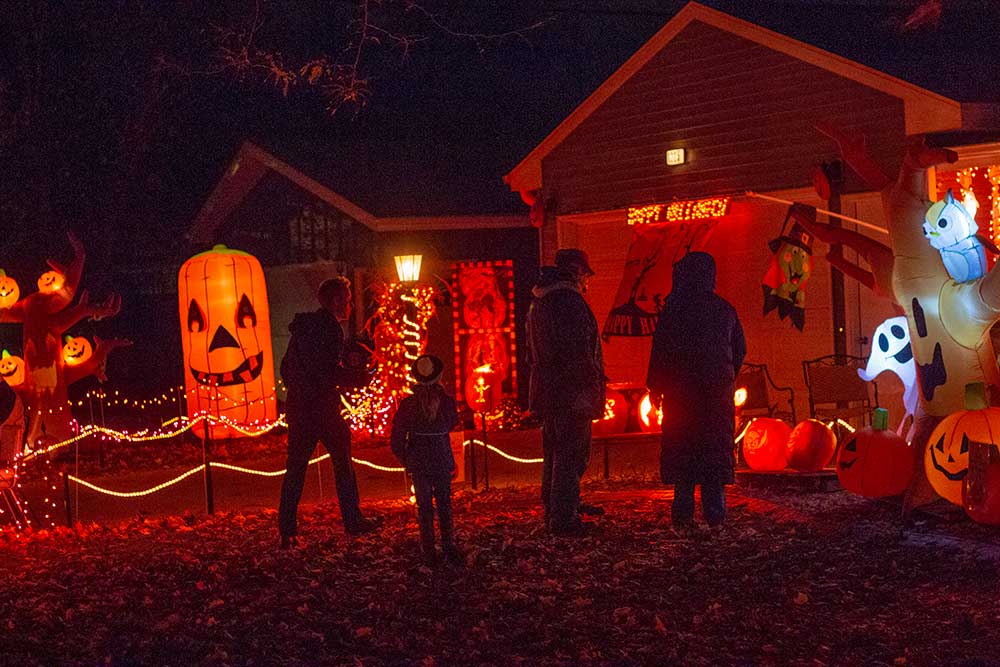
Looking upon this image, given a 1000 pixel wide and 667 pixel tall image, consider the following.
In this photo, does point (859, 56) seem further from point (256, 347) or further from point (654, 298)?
point (256, 347)

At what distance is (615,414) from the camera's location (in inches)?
551

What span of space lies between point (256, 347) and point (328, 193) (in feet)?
16.7

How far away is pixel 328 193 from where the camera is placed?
67.7 ft

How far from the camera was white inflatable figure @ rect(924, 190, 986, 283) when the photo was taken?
862cm

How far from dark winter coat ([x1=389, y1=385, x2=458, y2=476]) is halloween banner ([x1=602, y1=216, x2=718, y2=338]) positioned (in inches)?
292

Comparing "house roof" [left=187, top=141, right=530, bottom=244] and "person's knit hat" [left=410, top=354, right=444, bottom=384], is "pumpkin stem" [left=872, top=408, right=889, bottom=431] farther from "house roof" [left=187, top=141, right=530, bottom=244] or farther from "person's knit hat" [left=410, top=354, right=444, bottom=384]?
"house roof" [left=187, top=141, right=530, bottom=244]

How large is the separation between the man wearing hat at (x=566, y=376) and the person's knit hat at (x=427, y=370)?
3.08ft

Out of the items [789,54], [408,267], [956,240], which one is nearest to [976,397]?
[956,240]

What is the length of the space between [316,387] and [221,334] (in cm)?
753

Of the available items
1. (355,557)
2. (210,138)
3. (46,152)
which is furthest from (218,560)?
(210,138)

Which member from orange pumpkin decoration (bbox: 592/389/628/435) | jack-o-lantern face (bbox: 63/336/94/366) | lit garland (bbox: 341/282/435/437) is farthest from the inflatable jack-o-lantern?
orange pumpkin decoration (bbox: 592/389/628/435)

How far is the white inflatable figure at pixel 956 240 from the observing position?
862cm

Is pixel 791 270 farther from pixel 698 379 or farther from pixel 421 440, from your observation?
pixel 421 440

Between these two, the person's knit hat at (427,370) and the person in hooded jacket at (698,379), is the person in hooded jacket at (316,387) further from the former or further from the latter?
the person in hooded jacket at (698,379)
